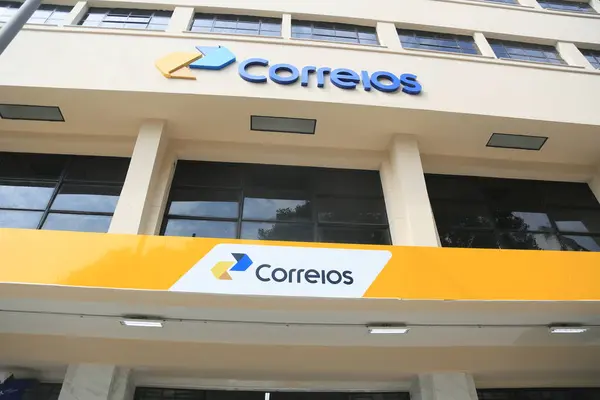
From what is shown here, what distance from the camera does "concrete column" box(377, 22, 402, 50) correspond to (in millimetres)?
9234

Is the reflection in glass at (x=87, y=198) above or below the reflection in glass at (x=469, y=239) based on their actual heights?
above

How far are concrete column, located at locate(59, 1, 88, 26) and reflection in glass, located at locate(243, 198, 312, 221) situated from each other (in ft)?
18.9

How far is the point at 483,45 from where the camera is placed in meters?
9.73

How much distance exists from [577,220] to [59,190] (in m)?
10.5

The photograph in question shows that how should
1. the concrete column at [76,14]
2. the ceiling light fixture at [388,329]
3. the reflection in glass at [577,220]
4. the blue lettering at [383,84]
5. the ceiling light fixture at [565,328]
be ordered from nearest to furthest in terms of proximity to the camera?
1. the ceiling light fixture at [388,329]
2. the ceiling light fixture at [565,328]
3. the blue lettering at [383,84]
4. the reflection in glass at [577,220]
5. the concrete column at [76,14]

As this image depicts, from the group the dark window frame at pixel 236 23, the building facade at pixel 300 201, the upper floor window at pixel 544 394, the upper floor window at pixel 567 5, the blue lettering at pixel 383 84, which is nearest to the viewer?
the building facade at pixel 300 201

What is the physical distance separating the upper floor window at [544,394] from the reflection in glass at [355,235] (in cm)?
299

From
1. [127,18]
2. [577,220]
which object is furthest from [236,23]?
[577,220]

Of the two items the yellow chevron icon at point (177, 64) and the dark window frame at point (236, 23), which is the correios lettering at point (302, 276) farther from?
the dark window frame at point (236, 23)

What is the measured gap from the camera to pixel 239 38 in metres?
8.57

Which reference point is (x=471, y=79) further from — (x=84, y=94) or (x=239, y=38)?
(x=84, y=94)

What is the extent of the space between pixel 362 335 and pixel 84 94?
6516mm

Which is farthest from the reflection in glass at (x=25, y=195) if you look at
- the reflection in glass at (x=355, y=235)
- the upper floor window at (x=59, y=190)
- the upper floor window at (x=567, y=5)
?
the upper floor window at (x=567, y=5)

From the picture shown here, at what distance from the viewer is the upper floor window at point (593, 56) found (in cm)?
1038
